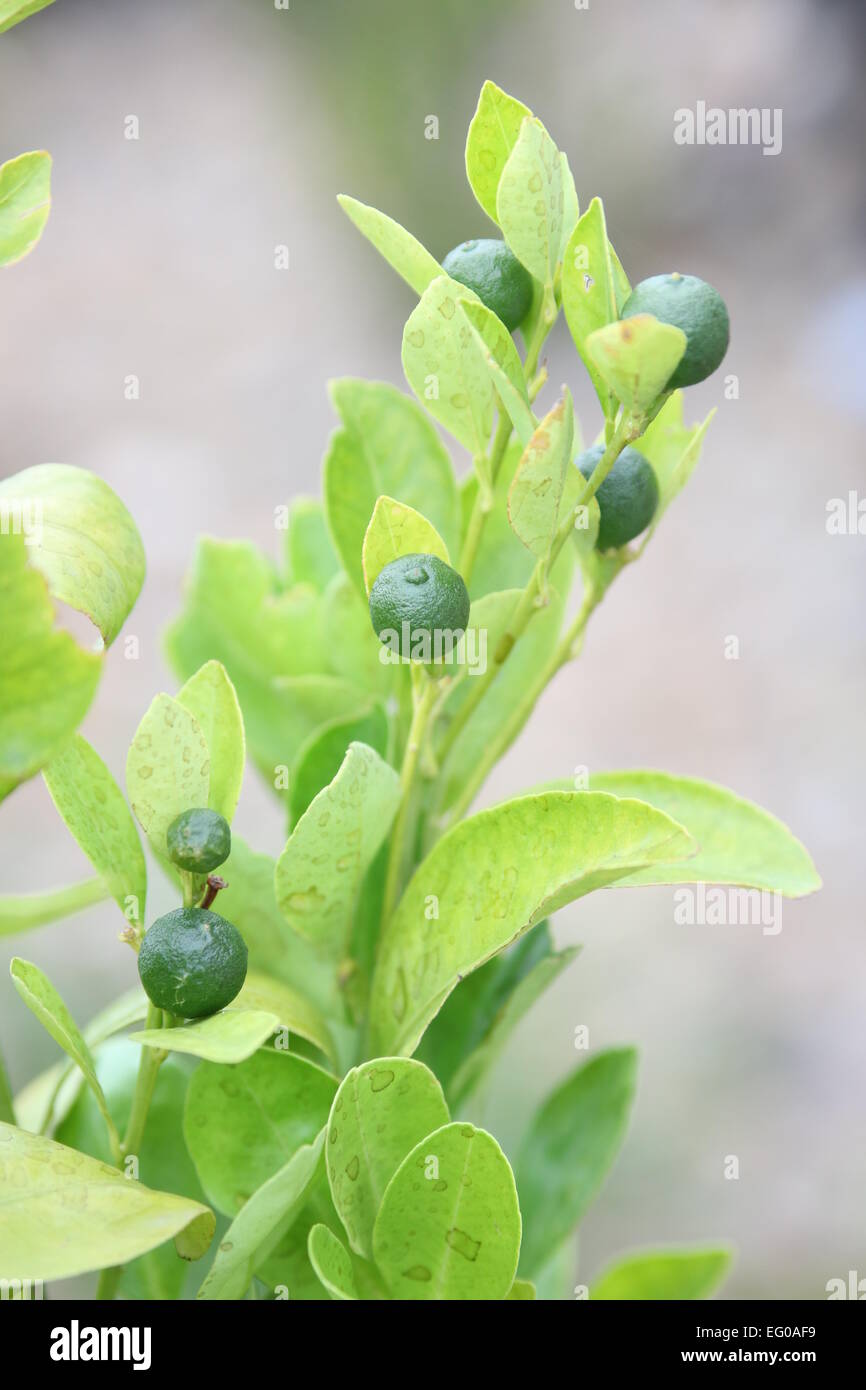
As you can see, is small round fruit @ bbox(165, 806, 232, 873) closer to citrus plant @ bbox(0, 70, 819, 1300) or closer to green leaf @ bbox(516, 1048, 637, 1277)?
citrus plant @ bbox(0, 70, 819, 1300)

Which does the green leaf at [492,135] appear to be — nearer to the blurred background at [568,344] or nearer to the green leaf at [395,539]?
the green leaf at [395,539]

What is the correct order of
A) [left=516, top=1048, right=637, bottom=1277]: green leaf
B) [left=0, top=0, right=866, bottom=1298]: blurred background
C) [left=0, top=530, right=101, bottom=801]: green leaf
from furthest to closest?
[left=0, top=0, right=866, bottom=1298]: blurred background → [left=516, top=1048, right=637, bottom=1277]: green leaf → [left=0, top=530, right=101, bottom=801]: green leaf

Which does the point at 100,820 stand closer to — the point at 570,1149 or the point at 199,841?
the point at 199,841

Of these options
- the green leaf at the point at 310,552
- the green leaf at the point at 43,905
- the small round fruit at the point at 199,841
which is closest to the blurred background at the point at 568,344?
the green leaf at the point at 310,552

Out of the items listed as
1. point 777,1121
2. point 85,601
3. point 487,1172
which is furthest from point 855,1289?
point 85,601

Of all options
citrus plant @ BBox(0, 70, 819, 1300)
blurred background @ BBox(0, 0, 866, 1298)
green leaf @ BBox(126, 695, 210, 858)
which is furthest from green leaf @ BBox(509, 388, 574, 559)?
blurred background @ BBox(0, 0, 866, 1298)
